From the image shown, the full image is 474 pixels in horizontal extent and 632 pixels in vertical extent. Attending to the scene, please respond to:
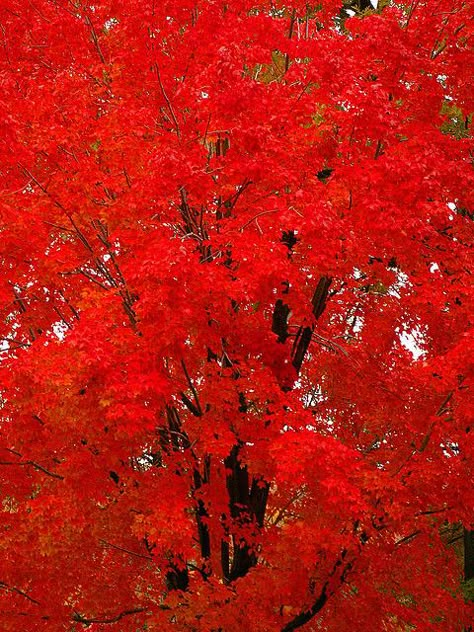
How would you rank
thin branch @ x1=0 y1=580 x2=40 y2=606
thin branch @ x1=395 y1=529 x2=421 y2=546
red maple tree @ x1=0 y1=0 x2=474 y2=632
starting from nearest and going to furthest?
red maple tree @ x1=0 y1=0 x2=474 y2=632 < thin branch @ x1=0 y1=580 x2=40 y2=606 < thin branch @ x1=395 y1=529 x2=421 y2=546

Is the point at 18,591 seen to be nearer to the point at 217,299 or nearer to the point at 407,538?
the point at 217,299

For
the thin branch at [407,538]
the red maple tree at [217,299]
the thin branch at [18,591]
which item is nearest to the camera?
the red maple tree at [217,299]

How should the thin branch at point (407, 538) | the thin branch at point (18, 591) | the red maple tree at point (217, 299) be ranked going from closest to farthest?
1. the red maple tree at point (217, 299)
2. the thin branch at point (18, 591)
3. the thin branch at point (407, 538)

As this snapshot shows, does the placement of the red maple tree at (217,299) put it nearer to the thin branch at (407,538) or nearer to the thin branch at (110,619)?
the thin branch at (110,619)

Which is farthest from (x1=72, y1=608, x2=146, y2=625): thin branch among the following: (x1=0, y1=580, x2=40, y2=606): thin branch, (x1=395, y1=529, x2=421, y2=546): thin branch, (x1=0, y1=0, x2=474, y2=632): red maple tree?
(x1=395, y1=529, x2=421, y2=546): thin branch

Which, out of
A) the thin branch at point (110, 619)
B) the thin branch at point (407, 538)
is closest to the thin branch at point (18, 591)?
the thin branch at point (110, 619)

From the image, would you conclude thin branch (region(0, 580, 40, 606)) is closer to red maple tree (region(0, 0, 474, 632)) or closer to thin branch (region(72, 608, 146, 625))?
red maple tree (region(0, 0, 474, 632))

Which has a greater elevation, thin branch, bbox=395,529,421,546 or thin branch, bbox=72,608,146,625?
thin branch, bbox=72,608,146,625

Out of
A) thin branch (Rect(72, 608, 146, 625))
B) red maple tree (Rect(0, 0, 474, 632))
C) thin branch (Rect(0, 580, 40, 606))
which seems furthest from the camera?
thin branch (Rect(72, 608, 146, 625))

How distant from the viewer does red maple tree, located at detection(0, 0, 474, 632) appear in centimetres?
772

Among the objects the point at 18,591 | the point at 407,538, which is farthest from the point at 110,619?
the point at 407,538

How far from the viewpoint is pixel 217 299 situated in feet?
25.5

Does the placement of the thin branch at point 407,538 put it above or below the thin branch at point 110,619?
below

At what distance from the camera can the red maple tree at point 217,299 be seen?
7.72 metres
